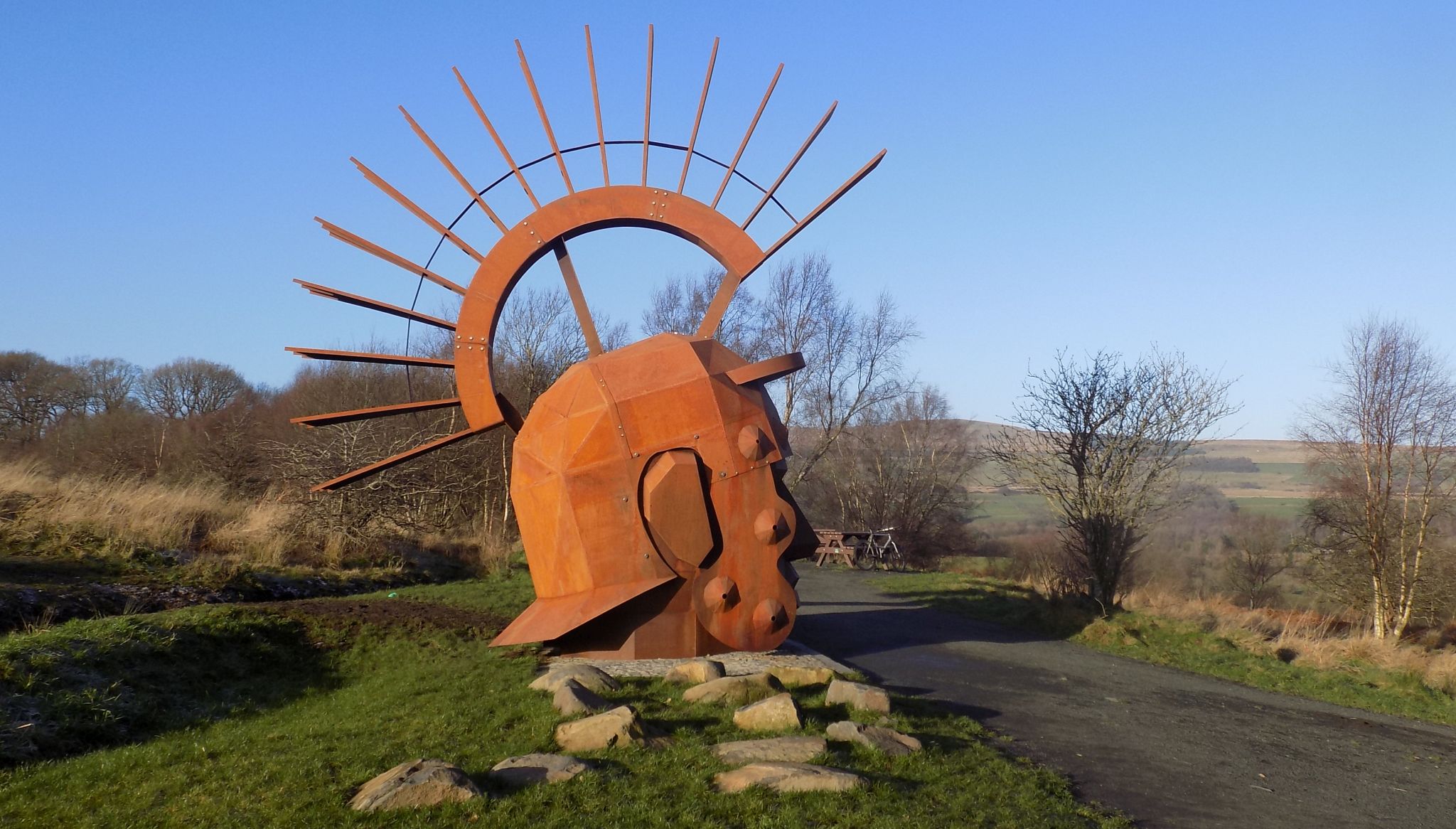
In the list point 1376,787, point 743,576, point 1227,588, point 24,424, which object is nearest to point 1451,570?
point 1227,588

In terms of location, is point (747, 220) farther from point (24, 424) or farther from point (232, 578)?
point (24, 424)

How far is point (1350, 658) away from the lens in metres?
14.3

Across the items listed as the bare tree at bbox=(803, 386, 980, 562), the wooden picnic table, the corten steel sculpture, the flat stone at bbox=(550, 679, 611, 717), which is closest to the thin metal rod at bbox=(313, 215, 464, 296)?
the corten steel sculpture

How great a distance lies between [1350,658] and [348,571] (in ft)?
53.9

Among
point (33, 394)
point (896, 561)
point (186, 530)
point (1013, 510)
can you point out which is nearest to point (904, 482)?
point (896, 561)

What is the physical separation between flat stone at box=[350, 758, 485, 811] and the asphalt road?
4.06 metres

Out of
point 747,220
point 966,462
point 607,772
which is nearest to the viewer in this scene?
point 607,772

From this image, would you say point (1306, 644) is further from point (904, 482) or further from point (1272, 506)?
point (1272, 506)

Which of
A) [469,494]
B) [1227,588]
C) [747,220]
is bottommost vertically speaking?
[1227,588]

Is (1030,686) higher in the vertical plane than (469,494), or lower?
lower

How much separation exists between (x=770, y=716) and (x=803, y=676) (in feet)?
6.15

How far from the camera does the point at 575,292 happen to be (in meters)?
10.9

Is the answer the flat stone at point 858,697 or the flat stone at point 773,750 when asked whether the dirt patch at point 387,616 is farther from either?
the flat stone at point 773,750

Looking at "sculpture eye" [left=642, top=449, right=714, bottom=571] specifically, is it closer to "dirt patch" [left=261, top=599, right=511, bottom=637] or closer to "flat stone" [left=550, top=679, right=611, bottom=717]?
"flat stone" [left=550, top=679, right=611, bottom=717]
